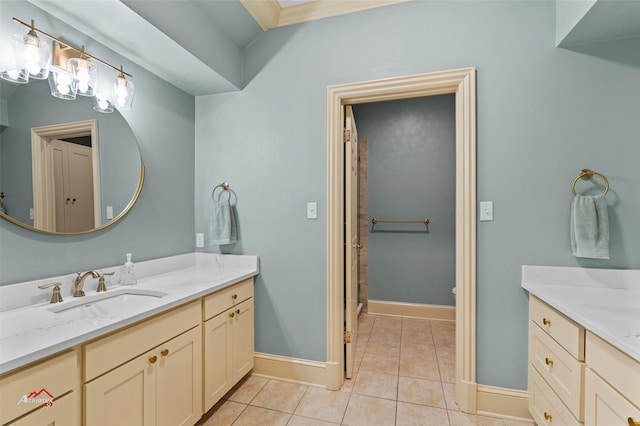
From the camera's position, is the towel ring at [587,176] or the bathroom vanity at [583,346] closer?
the bathroom vanity at [583,346]

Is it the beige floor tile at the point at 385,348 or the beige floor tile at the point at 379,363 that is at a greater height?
the beige floor tile at the point at 379,363

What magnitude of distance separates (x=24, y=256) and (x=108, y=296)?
400mm

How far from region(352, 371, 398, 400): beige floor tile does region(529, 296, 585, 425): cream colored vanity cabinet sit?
809 millimetres

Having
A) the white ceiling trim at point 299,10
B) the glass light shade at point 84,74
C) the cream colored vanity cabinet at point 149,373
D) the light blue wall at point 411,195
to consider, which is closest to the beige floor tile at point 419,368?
the light blue wall at point 411,195

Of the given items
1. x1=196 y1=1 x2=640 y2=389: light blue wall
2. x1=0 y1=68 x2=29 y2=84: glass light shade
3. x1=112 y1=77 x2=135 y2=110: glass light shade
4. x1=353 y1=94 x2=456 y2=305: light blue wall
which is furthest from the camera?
x1=353 y1=94 x2=456 y2=305: light blue wall

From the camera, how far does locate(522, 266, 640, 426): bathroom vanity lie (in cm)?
99

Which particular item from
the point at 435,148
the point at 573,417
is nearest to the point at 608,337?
the point at 573,417

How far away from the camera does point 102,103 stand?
1721mm

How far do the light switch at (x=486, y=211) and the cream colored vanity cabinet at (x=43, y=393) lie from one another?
2.07 meters

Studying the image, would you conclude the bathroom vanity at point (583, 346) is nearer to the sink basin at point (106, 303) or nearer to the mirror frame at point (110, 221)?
the sink basin at point (106, 303)

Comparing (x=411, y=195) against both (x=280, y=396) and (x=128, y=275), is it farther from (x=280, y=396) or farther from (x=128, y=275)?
(x=128, y=275)

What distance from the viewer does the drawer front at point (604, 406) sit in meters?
0.95

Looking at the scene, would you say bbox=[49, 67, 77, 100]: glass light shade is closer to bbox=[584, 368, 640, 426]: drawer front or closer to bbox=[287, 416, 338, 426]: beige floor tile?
bbox=[287, 416, 338, 426]: beige floor tile

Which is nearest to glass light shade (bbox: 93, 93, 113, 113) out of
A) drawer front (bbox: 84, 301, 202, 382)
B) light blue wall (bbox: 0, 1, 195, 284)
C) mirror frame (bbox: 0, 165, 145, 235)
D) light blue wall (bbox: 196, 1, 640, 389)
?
light blue wall (bbox: 0, 1, 195, 284)
